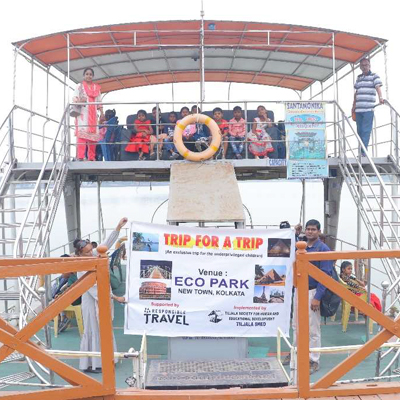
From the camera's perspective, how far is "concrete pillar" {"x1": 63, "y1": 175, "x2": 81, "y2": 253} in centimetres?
1110

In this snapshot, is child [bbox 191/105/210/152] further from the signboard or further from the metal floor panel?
the metal floor panel

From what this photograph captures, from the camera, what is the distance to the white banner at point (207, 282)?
14.7ft

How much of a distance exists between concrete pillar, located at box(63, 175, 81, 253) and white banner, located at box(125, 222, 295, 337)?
6.75m

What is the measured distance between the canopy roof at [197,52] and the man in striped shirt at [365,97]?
2.59 ft

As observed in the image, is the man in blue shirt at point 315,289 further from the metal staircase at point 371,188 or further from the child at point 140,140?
the child at point 140,140

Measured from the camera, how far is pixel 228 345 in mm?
5707

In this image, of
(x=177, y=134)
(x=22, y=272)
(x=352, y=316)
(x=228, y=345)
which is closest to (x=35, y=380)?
(x=228, y=345)

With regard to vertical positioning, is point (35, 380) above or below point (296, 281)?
below

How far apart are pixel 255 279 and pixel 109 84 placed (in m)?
9.62

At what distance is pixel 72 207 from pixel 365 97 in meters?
7.02

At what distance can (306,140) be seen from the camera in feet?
27.4

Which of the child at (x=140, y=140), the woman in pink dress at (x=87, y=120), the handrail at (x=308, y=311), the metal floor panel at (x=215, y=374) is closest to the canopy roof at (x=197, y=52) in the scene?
the woman in pink dress at (x=87, y=120)

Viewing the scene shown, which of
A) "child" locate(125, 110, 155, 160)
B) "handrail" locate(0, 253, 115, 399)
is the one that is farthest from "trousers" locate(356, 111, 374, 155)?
"handrail" locate(0, 253, 115, 399)

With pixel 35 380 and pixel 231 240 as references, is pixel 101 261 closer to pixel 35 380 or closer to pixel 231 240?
pixel 231 240
